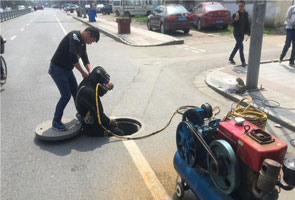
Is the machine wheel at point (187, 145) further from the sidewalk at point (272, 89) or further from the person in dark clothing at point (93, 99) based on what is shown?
the sidewalk at point (272, 89)

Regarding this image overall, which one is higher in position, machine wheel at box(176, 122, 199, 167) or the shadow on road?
machine wheel at box(176, 122, 199, 167)

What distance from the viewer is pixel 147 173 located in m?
3.73

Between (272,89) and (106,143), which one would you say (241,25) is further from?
(106,143)

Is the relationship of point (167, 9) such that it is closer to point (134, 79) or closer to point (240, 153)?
point (134, 79)

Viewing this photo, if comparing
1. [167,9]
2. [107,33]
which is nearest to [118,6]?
[107,33]

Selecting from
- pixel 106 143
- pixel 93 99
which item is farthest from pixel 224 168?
pixel 93 99

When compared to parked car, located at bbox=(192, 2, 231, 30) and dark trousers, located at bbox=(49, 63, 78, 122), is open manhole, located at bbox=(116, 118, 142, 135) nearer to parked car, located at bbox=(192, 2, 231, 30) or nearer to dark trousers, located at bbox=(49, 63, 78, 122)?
dark trousers, located at bbox=(49, 63, 78, 122)

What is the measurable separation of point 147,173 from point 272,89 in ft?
14.2

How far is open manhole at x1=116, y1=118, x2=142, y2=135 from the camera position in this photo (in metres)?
5.35

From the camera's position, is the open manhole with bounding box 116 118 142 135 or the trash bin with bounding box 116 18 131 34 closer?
the open manhole with bounding box 116 118 142 135

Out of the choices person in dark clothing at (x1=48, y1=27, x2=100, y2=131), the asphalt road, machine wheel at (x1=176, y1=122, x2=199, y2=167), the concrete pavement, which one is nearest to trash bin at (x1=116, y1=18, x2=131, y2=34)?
the asphalt road

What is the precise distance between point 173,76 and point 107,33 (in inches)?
485

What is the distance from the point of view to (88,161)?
4035 millimetres

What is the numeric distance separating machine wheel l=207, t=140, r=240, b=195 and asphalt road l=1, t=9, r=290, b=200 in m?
0.88
